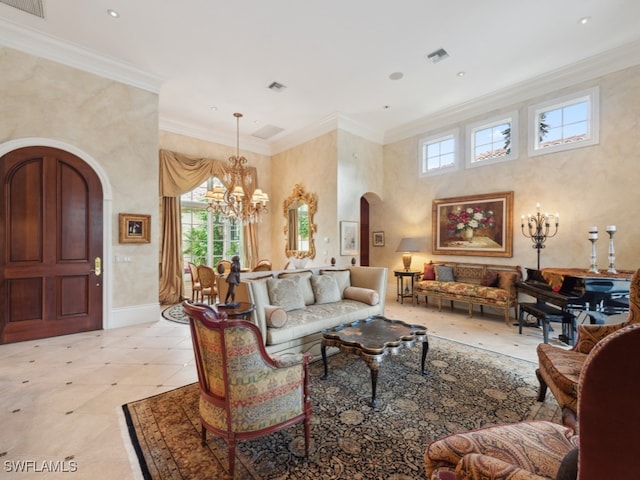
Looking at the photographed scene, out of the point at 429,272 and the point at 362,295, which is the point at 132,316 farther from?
the point at 429,272

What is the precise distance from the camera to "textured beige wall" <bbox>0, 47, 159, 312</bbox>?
3.80 metres

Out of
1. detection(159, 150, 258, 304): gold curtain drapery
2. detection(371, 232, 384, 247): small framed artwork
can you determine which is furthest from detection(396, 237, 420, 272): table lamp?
detection(159, 150, 258, 304): gold curtain drapery

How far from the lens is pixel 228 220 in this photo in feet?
24.8

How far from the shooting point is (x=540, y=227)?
4.87 m

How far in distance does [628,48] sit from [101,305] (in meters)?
8.85

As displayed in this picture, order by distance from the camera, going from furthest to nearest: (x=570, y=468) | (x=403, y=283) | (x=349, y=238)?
1. (x=403, y=283)
2. (x=349, y=238)
3. (x=570, y=468)

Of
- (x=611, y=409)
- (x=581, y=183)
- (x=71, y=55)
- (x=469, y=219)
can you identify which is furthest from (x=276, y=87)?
(x=611, y=409)

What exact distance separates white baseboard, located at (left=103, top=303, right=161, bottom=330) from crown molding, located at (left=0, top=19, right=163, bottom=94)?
3744 mm

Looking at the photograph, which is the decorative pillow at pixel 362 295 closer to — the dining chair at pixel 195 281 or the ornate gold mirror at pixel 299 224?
the ornate gold mirror at pixel 299 224

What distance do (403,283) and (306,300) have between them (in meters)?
3.92

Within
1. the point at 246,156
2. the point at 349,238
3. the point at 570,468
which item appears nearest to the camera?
the point at 570,468

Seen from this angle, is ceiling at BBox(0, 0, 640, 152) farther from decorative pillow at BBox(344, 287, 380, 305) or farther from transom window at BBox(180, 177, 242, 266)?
decorative pillow at BBox(344, 287, 380, 305)

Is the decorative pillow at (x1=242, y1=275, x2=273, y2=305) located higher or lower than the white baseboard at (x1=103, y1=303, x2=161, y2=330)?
higher

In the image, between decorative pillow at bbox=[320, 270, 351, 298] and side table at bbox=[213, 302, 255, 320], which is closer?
side table at bbox=[213, 302, 255, 320]
